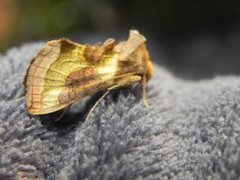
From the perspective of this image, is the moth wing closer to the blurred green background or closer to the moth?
the moth

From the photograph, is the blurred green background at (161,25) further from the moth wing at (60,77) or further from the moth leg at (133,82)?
the moth wing at (60,77)

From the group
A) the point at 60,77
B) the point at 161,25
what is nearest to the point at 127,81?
the point at 60,77

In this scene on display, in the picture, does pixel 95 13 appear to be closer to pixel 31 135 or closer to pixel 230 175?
pixel 31 135

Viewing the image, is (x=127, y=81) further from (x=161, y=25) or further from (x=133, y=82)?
(x=161, y=25)

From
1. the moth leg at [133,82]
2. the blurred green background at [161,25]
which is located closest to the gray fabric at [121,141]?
the moth leg at [133,82]

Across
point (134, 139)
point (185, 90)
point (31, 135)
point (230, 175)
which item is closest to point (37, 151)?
point (31, 135)

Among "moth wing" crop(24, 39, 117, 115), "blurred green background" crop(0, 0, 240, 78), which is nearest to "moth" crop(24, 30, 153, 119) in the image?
"moth wing" crop(24, 39, 117, 115)
